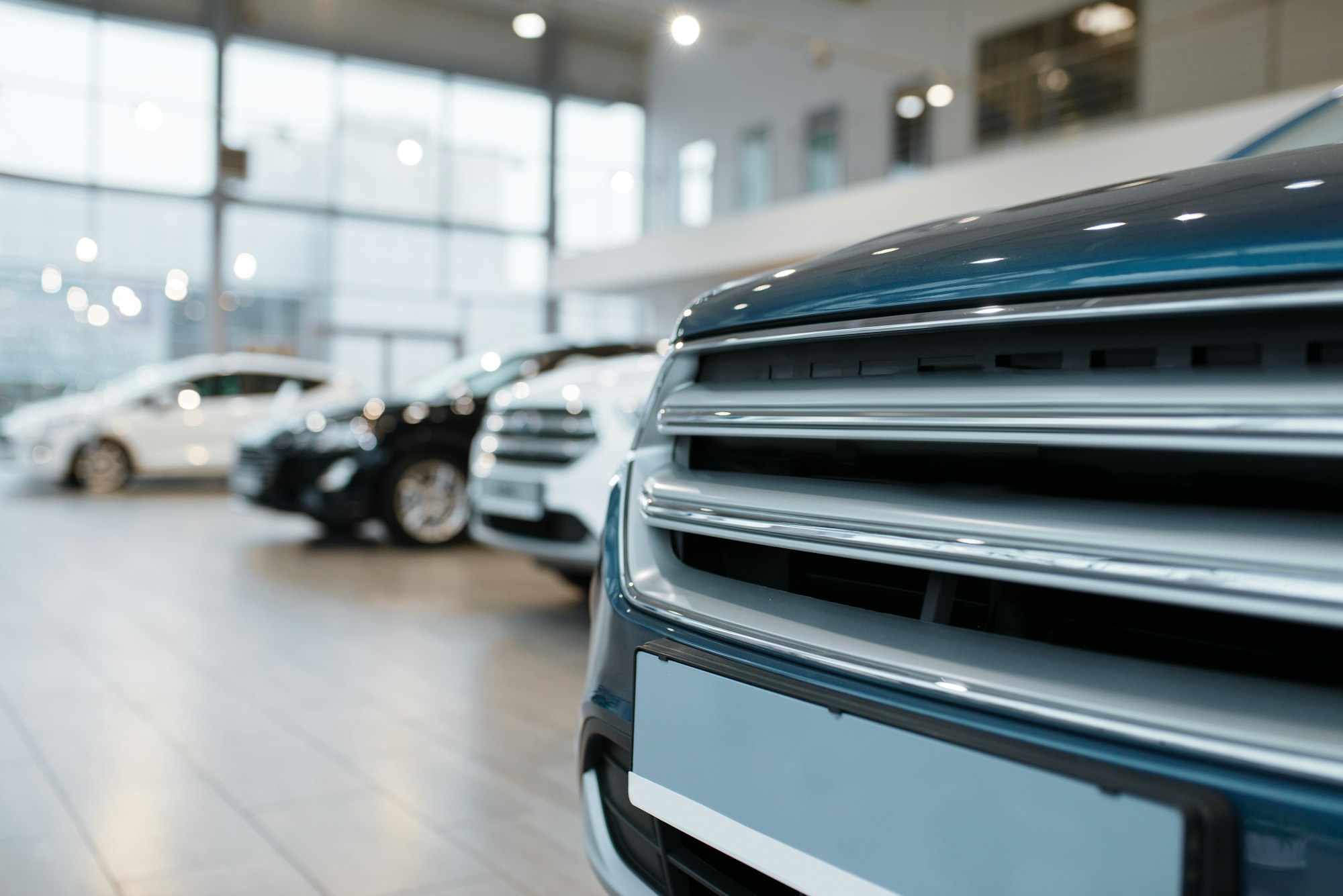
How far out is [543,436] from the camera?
145 inches

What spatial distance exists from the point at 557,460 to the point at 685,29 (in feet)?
17.7

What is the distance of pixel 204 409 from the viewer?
9.29 metres

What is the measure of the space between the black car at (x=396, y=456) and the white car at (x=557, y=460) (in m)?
1.63

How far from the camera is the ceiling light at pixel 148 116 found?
42.3 feet

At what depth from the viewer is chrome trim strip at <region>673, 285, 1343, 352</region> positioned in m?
0.68

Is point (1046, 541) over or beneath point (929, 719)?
over

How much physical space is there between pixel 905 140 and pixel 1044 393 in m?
12.7

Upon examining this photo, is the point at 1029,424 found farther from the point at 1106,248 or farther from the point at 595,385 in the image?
the point at 595,385

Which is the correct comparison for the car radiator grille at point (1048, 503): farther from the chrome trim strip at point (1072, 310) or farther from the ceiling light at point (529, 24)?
the ceiling light at point (529, 24)

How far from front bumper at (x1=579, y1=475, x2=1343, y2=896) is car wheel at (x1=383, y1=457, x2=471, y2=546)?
453cm

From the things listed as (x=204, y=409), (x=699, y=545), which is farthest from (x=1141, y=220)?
(x=204, y=409)

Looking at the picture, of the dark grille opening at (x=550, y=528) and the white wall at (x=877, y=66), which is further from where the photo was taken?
the white wall at (x=877, y=66)

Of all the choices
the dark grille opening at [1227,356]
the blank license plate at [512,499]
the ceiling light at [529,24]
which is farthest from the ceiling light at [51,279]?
the dark grille opening at [1227,356]

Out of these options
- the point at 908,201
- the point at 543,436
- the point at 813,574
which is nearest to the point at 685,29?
the point at 908,201
